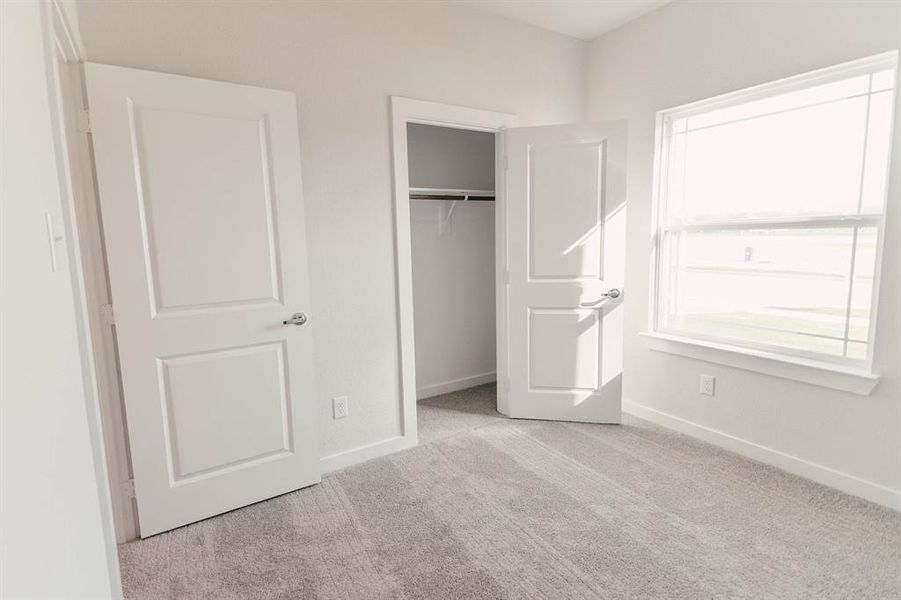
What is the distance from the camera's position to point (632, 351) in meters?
3.38

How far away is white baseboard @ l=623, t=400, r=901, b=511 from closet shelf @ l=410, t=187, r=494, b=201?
2.01m

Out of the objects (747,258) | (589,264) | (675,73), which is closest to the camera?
(747,258)

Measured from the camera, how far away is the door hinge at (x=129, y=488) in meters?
2.05

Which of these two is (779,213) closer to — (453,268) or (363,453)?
(453,268)

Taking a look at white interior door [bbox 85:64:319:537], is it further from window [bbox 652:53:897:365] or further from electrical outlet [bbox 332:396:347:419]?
window [bbox 652:53:897:365]

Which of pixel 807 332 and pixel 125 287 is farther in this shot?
pixel 807 332

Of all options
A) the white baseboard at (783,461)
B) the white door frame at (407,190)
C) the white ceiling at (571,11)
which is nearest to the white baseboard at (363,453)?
the white door frame at (407,190)

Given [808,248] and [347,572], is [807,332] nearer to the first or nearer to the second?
[808,248]

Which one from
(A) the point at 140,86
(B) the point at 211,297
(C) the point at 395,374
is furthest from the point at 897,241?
(A) the point at 140,86

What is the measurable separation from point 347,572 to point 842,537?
2101mm

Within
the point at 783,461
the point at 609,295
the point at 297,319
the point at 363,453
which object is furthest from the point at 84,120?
the point at 783,461

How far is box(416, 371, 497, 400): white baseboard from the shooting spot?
12.6ft

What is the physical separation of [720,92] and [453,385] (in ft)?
9.28

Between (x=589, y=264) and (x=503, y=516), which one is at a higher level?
(x=589, y=264)
